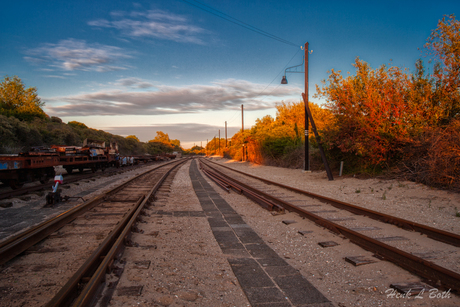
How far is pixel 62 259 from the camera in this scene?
424cm

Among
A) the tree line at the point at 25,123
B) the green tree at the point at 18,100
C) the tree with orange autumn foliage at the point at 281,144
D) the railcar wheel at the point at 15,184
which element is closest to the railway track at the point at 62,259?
the railcar wheel at the point at 15,184

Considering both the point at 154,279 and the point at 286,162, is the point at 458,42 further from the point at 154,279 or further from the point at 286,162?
the point at 286,162

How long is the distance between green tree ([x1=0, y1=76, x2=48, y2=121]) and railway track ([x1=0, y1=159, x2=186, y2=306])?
45652 millimetres

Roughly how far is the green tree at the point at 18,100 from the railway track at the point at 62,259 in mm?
45652

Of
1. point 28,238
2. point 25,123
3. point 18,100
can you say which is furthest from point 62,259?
point 18,100

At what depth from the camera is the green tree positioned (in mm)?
41531

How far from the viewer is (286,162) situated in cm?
2588

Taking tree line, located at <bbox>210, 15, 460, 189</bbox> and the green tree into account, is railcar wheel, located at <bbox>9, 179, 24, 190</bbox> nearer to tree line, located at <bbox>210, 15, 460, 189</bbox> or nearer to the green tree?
tree line, located at <bbox>210, 15, 460, 189</bbox>

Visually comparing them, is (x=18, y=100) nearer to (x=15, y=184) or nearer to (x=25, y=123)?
(x=25, y=123)

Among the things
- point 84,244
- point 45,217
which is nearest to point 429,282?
point 84,244

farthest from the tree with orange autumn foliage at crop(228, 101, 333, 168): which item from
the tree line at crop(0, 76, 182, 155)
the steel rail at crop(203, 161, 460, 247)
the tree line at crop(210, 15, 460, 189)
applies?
the tree line at crop(0, 76, 182, 155)

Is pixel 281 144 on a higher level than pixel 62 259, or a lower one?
higher

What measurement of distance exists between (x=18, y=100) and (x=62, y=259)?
50.4 m

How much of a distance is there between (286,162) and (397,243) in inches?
828
